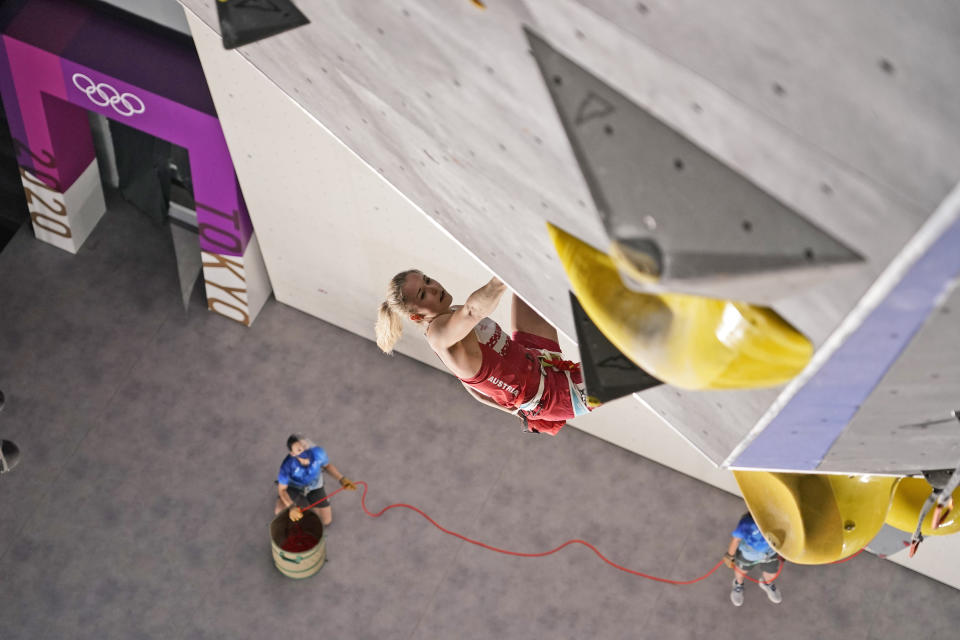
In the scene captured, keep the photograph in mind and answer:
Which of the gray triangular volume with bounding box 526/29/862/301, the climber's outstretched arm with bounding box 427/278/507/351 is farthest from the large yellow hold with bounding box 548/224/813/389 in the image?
the climber's outstretched arm with bounding box 427/278/507/351

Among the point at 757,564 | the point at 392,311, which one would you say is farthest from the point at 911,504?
the point at 757,564

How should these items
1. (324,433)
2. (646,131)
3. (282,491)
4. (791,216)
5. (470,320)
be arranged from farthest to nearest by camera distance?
Answer: (324,433) < (282,491) < (470,320) < (646,131) < (791,216)

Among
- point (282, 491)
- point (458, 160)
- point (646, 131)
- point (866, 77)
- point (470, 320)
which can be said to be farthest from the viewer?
point (282, 491)

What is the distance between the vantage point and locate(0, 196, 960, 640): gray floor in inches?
268

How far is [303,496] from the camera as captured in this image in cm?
672

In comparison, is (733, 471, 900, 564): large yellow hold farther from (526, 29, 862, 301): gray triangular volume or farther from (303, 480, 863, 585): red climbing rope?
(303, 480, 863, 585): red climbing rope

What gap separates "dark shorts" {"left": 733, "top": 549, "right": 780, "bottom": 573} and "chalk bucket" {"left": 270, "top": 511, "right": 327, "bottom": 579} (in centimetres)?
279

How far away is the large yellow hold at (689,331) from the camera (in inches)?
69.6

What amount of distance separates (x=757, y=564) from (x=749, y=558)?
0.51 feet

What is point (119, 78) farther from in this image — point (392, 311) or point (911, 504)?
point (911, 504)

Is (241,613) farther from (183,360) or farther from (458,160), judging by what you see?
(458,160)

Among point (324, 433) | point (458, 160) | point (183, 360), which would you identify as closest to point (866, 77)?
point (458, 160)

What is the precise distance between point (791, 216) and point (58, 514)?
6.65 m

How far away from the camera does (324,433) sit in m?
7.45
